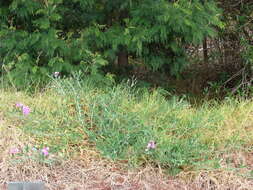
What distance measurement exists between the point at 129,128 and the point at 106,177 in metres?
0.45

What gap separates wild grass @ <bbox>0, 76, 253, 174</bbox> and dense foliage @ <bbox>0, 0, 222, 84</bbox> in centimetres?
51

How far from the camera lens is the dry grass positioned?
2994mm

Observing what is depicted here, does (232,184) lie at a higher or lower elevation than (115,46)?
lower

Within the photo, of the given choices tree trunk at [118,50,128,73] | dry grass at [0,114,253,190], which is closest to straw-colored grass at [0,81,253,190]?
dry grass at [0,114,253,190]

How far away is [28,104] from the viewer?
3.87m

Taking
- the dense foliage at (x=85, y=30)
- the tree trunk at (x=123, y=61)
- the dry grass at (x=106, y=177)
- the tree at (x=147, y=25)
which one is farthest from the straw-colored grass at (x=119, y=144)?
the tree trunk at (x=123, y=61)

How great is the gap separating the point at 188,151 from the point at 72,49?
1.95 meters

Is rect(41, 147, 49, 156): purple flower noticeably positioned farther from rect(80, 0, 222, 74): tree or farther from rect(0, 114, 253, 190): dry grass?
rect(80, 0, 222, 74): tree

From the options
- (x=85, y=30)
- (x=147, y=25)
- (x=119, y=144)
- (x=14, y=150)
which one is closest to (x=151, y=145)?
(x=119, y=144)

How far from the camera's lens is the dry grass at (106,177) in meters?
2.99

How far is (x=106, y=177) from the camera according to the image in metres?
3.06

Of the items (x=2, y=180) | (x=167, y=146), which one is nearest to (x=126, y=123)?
(x=167, y=146)

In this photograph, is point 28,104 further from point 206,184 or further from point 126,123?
point 206,184

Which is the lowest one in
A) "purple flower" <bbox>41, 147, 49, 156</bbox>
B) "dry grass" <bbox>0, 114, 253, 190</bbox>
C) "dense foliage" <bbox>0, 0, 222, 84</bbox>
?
"dry grass" <bbox>0, 114, 253, 190</bbox>
